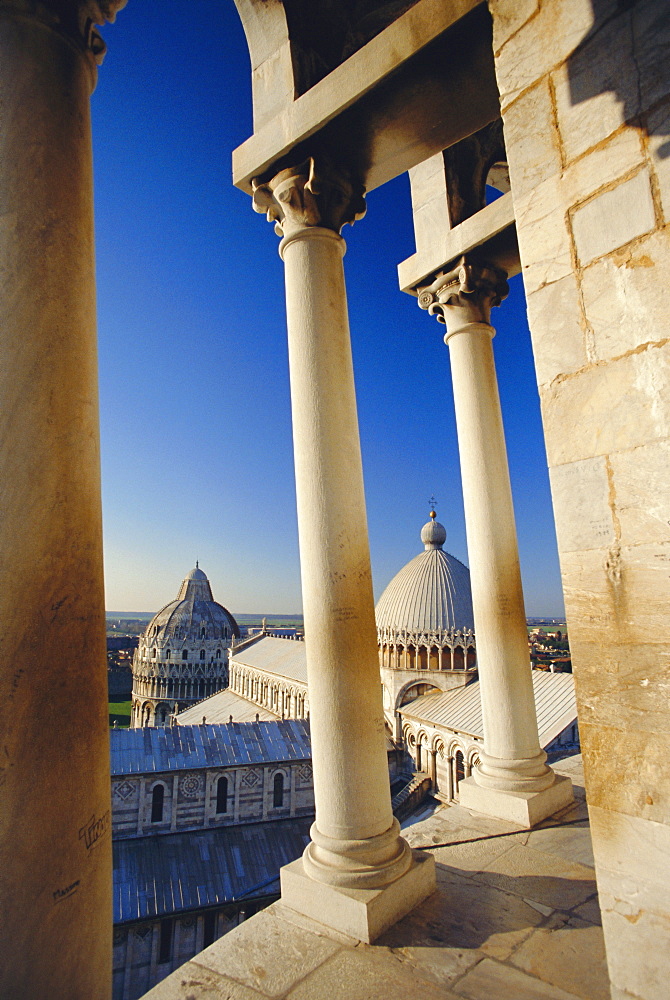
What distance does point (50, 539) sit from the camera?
3.74 m

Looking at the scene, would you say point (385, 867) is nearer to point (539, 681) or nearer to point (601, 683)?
point (601, 683)

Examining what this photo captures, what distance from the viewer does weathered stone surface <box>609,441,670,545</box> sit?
329cm

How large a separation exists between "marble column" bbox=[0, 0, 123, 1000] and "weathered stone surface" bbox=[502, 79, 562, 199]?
3.44 m

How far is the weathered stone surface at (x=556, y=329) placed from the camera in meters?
3.79

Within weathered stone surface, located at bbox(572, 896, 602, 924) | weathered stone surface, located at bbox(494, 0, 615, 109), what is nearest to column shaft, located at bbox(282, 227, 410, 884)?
weathered stone surface, located at bbox(572, 896, 602, 924)

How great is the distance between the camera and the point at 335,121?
6.71 metres

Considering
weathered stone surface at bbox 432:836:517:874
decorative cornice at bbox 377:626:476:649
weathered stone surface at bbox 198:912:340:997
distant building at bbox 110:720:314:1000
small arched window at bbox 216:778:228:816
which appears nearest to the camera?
weathered stone surface at bbox 198:912:340:997

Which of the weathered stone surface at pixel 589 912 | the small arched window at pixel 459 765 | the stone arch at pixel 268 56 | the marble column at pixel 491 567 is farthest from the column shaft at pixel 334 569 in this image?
the small arched window at pixel 459 765

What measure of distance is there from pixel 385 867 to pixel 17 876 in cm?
374

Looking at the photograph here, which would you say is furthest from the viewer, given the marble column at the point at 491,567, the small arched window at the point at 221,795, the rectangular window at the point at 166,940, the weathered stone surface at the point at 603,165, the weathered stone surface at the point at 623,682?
the small arched window at the point at 221,795

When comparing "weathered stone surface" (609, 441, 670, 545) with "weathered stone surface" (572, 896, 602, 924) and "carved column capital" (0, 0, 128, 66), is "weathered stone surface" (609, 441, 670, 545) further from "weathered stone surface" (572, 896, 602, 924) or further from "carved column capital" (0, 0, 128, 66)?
"carved column capital" (0, 0, 128, 66)

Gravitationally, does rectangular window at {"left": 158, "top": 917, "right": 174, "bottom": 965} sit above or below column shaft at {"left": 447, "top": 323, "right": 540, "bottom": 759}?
below

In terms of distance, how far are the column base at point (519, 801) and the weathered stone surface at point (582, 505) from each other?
5960 mm

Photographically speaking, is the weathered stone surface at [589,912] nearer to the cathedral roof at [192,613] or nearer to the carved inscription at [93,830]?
the carved inscription at [93,830]
